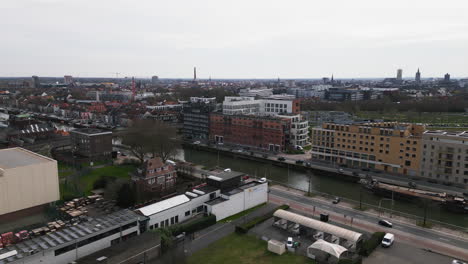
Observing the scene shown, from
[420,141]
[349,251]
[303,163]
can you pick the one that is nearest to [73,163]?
[303,163]

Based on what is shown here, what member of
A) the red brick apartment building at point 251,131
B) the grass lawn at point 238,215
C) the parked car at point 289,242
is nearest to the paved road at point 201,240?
the grass lawn at point 238,215

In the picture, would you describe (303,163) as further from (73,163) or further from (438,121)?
(438,121)

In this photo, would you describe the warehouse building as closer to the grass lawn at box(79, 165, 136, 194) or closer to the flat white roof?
the grass lawn at box(79, 165, 136, 194)

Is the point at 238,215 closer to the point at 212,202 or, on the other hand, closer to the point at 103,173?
the point at 212,202

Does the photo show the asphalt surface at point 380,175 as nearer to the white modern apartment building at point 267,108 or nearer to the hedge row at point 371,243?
the white modern apartment building at point 267,108

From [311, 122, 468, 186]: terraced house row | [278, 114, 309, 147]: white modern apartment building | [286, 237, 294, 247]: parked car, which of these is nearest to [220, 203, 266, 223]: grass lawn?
[286, 237, 294, 247]: parked car

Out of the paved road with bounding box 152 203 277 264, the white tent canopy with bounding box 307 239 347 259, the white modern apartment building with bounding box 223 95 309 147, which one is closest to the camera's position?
the paved road with bounding box 152 203 277 264
